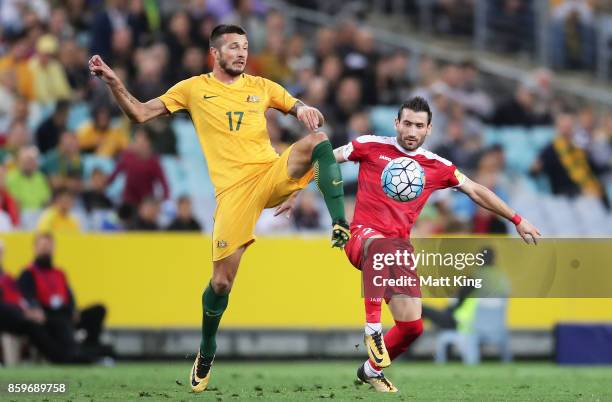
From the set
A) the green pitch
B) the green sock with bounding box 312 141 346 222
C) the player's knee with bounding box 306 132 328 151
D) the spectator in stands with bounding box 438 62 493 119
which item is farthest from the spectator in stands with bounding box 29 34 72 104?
the green sock with bounding box 312 141 346 222

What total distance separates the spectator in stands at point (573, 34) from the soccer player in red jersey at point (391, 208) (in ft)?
48.2

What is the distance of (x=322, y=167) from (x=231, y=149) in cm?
102

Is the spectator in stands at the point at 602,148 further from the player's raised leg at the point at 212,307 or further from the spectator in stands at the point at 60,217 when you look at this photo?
the player's raised leg at the point at 212,307

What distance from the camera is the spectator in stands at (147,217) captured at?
18688 mm

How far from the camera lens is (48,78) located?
20250 mm

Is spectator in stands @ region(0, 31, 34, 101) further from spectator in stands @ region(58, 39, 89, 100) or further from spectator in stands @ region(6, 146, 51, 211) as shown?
spectator in stands @ region(6, 146, 51, 211)

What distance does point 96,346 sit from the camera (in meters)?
17.4

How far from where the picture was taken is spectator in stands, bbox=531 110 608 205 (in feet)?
72.1

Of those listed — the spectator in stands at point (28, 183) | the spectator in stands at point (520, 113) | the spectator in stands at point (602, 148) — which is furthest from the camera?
the spectator in stands at point (520, 113)

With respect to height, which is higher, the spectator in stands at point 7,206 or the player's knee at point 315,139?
the player's knee at point 315,139

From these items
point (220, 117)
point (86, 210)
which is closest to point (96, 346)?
point (86, 210)

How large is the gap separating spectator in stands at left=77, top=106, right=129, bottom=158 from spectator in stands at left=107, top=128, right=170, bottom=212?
67cm

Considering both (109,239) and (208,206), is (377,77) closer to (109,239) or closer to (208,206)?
(208,206)

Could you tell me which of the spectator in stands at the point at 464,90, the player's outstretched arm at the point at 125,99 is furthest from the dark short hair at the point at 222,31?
the spectator in stands at the point at 464,90
